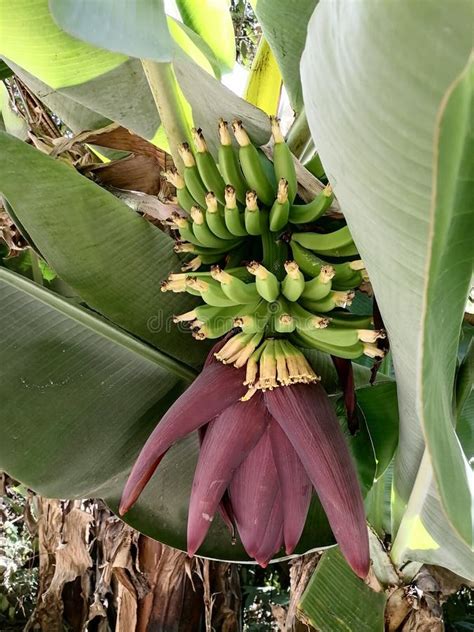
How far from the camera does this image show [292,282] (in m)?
0.51

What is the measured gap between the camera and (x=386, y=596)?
0.73 meters

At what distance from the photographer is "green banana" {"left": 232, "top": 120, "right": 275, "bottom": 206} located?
0.52 meters

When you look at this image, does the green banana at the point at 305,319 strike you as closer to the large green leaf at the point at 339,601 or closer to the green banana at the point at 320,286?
the green banana at the point at 320,286

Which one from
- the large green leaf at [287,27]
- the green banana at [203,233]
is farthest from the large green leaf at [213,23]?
the green banana at [203,233]

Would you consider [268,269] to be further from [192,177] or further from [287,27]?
[287,27]

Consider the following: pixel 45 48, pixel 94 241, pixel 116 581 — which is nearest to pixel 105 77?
pixel 45 48

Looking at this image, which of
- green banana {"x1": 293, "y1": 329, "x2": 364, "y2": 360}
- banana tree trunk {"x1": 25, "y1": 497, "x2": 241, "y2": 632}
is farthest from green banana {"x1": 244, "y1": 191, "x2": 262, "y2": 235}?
banana tree trunk {"x1": 25, "y1": 497, "x2": 241, "y2": 632}

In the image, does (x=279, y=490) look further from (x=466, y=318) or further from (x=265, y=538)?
(x=466, y=318)

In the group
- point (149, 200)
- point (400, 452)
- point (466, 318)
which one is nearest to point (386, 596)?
point (400, 452)

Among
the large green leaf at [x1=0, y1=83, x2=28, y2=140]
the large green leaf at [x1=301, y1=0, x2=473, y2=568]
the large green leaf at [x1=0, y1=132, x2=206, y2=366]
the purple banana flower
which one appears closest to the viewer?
the large green leaf at [x1=301, y1=0, x2=473, y2=568]

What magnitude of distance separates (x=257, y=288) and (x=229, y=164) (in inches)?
5.1

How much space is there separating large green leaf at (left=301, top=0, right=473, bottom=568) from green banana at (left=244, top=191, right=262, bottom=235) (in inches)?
7.9

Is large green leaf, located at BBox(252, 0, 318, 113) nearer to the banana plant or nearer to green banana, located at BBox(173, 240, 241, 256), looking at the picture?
the banana plant

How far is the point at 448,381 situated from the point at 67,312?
451mm
